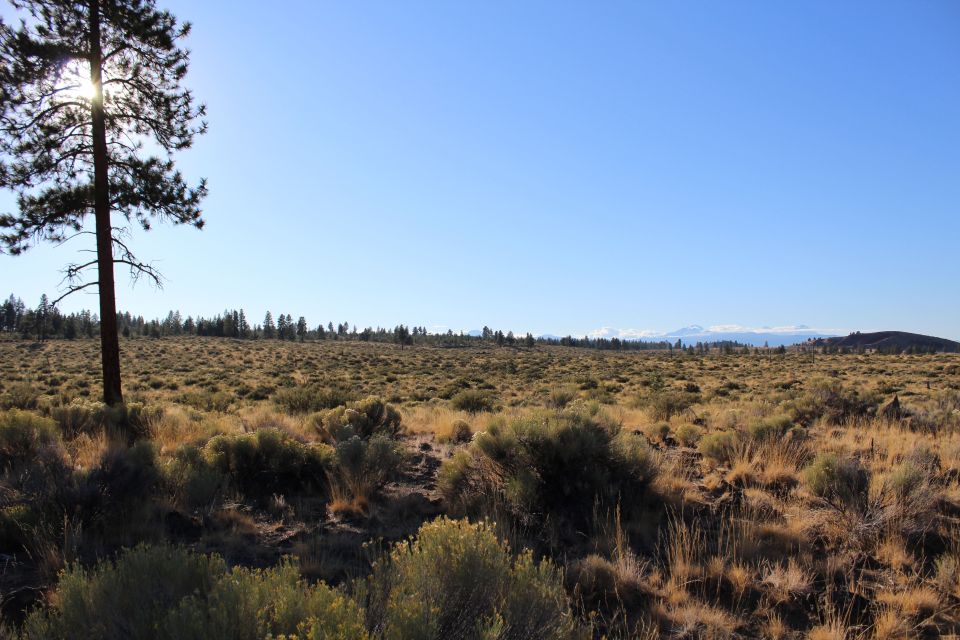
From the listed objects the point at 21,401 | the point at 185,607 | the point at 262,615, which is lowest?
the point at 21,401

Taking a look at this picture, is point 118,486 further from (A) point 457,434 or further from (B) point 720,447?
(B) point 720,447

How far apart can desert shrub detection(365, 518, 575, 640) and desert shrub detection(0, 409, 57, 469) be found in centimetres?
617

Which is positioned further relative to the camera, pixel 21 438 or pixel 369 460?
pixel 21 438

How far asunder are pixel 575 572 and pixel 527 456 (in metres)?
1.88

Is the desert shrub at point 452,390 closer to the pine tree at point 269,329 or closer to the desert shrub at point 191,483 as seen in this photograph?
the desert shrub at point 191,483

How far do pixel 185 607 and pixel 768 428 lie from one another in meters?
9.21

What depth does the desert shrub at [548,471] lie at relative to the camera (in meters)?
5.52

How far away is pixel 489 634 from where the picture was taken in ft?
7.50

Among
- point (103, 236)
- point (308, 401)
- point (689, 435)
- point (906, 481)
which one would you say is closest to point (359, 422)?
point (308, 401)

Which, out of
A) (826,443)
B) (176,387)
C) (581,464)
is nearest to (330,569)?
(581,464)

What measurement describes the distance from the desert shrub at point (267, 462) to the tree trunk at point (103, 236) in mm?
5549

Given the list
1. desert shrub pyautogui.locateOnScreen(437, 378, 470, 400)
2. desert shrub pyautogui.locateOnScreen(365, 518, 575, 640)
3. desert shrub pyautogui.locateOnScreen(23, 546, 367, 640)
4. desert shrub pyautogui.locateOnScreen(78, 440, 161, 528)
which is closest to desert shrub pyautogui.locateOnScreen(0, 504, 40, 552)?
desert shrub pyautogui.locateOnScreen(78, 440, 161, 528)

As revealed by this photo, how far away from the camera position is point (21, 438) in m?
6.91

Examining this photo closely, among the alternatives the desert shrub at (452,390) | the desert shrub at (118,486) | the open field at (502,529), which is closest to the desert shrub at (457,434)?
the open field at (502,529)
